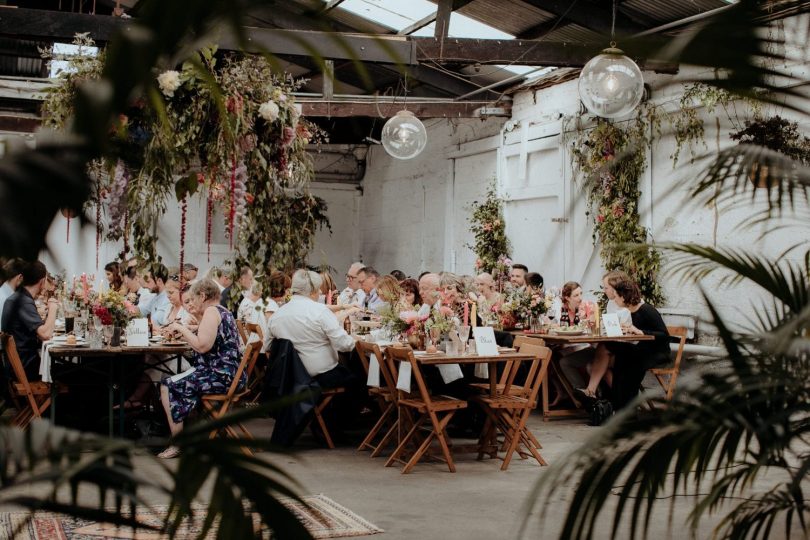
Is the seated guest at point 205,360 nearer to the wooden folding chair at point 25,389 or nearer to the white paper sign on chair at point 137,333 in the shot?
the white paper sign on chair at point 137,333

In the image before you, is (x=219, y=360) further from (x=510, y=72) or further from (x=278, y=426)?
(x=510, y=72)

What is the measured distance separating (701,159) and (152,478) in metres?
1.01

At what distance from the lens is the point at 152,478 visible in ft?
2.71

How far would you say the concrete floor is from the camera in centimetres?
475

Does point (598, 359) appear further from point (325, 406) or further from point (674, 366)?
point (325, 406)

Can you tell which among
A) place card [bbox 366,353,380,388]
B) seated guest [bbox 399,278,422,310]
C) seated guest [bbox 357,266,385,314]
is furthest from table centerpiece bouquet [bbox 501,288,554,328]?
place card [bbox 366,353,380,388]

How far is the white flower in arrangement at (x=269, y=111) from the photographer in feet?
15.4

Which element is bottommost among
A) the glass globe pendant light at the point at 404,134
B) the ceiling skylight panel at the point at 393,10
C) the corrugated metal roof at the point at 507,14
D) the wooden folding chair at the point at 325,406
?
the wooden folding chair at the point at 325,406

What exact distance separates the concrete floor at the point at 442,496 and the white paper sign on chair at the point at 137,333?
145 centimetres

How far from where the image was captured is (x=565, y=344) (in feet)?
28.3

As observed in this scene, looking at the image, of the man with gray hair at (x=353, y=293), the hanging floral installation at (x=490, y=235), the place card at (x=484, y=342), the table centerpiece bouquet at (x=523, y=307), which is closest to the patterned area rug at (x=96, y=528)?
the place card at (x=484, y=342)

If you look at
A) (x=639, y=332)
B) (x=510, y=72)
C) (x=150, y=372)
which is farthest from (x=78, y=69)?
(x=510, y=72)

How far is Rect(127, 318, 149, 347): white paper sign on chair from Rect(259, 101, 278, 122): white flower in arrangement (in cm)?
297

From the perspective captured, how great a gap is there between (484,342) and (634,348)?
2.46 metres
